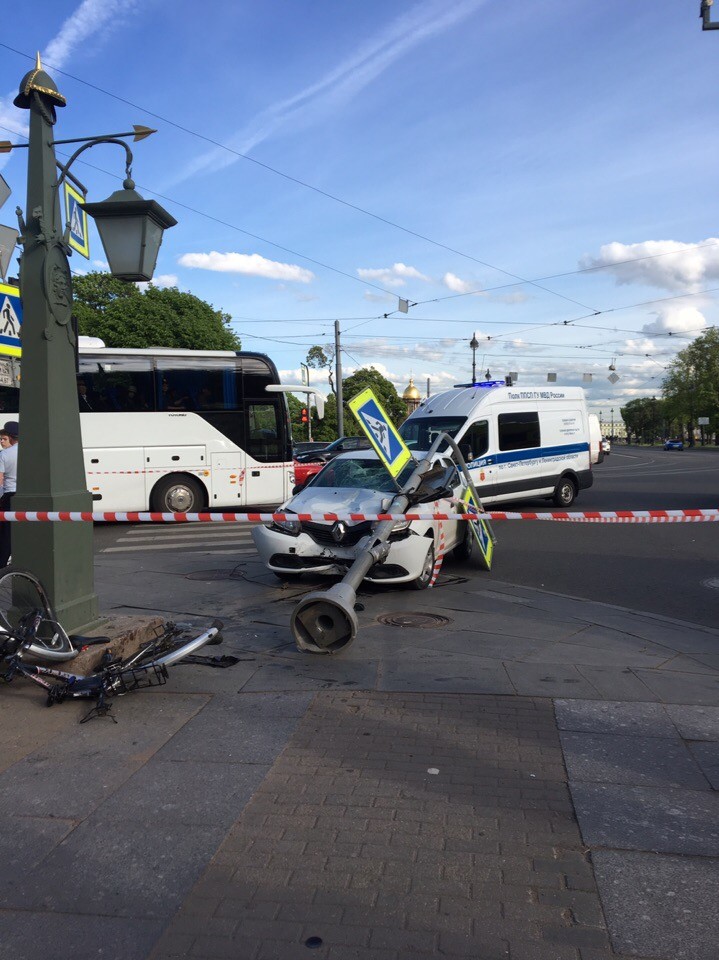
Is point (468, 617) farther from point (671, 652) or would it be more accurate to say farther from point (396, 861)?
point (396, 861)

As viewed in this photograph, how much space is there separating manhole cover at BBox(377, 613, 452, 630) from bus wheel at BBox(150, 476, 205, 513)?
9642 millimetres

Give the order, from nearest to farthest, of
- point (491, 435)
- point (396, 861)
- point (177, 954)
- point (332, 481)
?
point (177, 954), point (396, 861), point (332, 481), point (491, 435)

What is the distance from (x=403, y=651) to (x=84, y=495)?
272cm

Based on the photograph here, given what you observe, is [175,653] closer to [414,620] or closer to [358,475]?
[414,620]

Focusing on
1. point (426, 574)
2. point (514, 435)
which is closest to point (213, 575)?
point (426, 574)

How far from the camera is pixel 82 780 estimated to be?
4.11m

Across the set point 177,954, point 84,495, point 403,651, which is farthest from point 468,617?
point 177,954

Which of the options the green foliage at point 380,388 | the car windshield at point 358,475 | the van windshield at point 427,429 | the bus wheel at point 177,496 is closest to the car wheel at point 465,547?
the car windshield at point 358,475

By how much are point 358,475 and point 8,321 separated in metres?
4.46

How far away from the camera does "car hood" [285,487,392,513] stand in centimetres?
914

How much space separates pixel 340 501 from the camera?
9352 mm

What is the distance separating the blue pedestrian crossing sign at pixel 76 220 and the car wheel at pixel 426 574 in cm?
464

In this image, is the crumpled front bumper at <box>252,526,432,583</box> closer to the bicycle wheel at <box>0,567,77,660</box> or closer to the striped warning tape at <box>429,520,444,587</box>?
the striped warning tape at <box>429,520,444,587</box>

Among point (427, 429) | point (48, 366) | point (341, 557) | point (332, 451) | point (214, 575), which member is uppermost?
point (48, 366)
